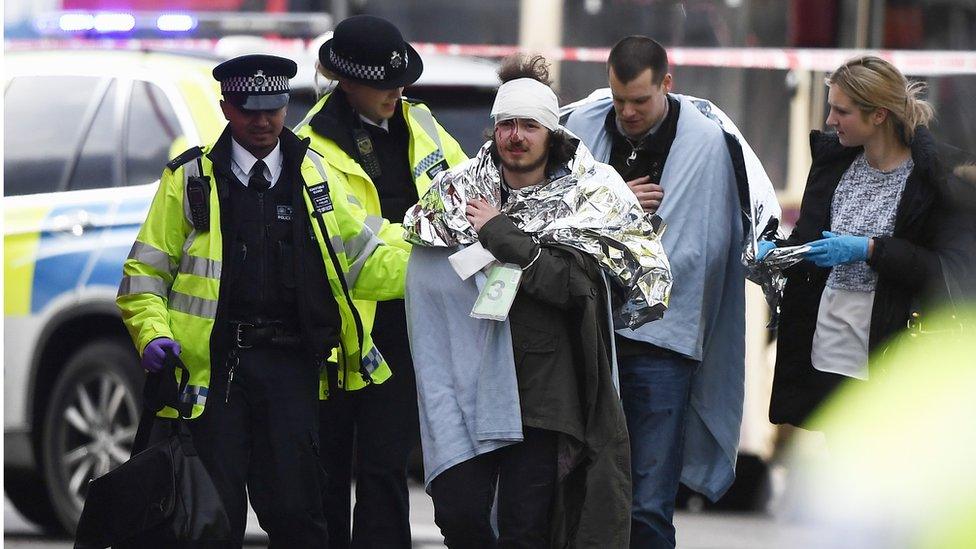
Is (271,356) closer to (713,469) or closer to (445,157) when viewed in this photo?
(445,157)

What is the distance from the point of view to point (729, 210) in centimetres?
530

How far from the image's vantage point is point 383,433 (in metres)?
5.31

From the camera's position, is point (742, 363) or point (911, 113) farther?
point (742, 363)

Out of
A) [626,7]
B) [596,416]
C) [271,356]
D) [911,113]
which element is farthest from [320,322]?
[626,7]

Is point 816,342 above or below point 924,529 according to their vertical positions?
above

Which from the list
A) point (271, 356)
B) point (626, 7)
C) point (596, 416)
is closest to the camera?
point (596, 416)

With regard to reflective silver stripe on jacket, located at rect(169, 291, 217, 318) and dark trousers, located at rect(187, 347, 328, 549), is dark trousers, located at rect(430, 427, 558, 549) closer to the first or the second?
dark trousers, located at rect(187, 347, 328, 549)

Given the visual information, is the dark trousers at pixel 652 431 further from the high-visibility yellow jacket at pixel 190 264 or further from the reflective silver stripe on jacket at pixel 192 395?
the reflective silver stripe on jacket at pixel 192 395

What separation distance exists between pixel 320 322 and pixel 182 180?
552mm

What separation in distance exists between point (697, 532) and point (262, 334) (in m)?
3.05

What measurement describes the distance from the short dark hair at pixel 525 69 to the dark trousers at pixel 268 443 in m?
1.04

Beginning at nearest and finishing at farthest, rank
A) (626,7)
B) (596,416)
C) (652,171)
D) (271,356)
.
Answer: (596,416) < (271,356) < (652,171) < (626,7)

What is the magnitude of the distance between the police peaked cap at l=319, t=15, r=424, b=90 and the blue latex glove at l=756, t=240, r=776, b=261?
1167 millimetres

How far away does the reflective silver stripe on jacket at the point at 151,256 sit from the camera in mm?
4770
